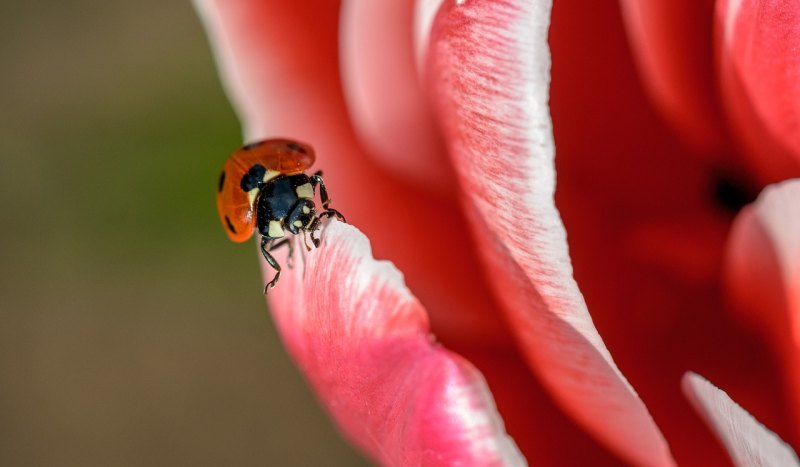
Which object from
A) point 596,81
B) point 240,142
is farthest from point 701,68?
point 240,142

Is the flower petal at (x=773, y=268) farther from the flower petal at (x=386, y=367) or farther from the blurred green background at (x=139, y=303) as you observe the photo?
the blurred green background at (x=139, y=303)

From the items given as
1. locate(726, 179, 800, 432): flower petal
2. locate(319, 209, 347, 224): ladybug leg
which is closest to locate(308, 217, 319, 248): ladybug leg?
locate(319, 209, 347, 224): ladybug leg

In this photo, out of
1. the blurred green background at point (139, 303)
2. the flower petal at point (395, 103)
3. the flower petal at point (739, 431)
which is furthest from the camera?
the blurred green background at point (139, 303)

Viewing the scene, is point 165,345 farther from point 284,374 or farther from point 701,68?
point 701,68

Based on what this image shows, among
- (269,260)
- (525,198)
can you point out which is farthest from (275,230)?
(525,198)

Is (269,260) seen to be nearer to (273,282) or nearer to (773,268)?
(273,282)

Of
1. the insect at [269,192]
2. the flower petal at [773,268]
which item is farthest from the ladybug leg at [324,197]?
the flower petal at [773,268]
